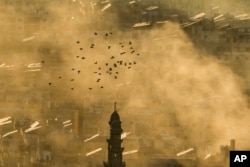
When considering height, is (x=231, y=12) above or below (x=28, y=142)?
above

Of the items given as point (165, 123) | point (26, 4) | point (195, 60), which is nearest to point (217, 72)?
point (195, 60)

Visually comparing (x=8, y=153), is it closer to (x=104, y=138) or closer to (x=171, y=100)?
(x=104, y=138)

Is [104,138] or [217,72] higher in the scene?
[217,72]

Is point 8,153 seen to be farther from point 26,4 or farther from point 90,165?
point 26,4

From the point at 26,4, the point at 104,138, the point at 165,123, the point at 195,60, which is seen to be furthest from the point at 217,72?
the point at 26,4

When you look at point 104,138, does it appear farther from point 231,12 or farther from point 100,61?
point 231,12

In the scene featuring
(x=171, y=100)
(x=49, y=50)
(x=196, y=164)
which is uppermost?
(x=49, y=50)

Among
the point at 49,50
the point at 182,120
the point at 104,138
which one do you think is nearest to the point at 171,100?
the point at 182,120
